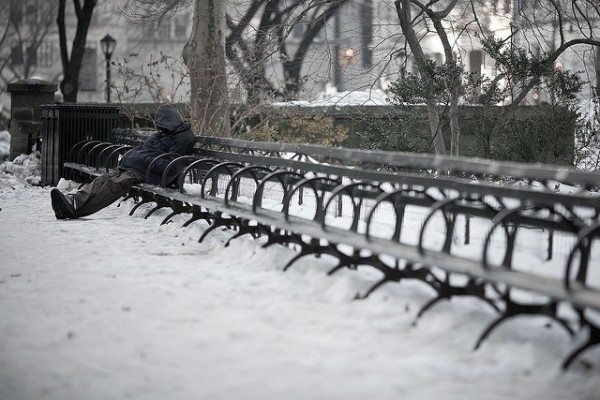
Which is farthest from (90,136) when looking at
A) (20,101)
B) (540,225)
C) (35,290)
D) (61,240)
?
(540,225)

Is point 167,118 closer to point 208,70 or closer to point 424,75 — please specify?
point 424,75

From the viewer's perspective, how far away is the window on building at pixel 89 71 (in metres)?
48.6

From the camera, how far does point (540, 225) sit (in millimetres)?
5723

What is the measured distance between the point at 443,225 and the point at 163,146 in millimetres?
3551

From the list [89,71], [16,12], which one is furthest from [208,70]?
[89,71]

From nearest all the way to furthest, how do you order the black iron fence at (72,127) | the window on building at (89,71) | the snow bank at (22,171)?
the black iron fence at (72,127) → the snow bank at (22,171) → the window on building at (89,71)

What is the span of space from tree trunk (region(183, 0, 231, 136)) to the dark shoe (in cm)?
608

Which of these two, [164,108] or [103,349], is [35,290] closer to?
[103,349]

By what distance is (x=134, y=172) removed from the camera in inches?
399

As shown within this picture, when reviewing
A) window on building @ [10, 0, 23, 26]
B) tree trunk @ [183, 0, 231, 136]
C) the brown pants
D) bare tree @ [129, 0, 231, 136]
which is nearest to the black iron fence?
tree trunk @ [183, 0, 231, 136]

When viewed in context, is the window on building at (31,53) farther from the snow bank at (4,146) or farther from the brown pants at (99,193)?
the brown pants at (99,193)

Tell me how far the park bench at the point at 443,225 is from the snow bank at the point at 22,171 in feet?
13.6

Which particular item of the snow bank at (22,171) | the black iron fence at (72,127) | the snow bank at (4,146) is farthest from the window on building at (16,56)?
the black iron fence at (72,127)

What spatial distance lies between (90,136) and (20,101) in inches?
156
